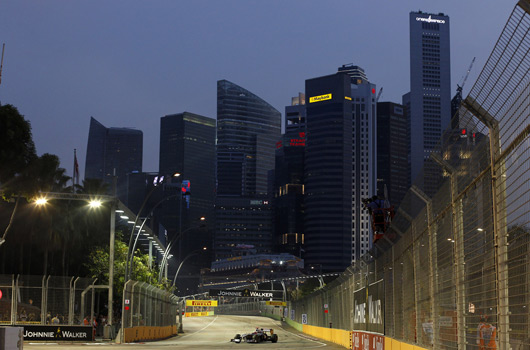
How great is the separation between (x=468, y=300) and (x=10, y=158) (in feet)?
124

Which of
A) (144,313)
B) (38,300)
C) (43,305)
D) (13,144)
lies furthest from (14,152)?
(144,313)

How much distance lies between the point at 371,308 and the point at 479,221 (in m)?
15.1

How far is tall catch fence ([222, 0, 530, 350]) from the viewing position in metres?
6.00

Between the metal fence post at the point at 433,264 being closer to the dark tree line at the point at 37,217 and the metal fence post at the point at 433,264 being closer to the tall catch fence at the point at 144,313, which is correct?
the tall catch fence at the point at 144,313

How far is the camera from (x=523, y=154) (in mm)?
5988

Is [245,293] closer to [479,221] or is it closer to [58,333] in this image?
[58,333]

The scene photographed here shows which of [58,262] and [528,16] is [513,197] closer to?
[528,16]

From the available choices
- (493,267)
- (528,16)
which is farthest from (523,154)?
(493,267)

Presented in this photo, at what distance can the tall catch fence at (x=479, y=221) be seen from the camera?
6004 millimetres

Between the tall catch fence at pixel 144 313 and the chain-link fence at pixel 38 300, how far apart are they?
3.05 metres

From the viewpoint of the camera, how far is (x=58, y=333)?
41.7 meters

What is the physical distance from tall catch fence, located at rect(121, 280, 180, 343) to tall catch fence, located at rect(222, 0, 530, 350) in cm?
2789

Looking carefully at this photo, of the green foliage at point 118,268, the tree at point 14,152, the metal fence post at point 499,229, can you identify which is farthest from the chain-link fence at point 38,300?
the metal fence post at point 499,229

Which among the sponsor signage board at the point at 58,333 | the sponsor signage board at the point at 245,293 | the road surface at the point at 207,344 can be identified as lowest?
the road surface at the point at 207,344
